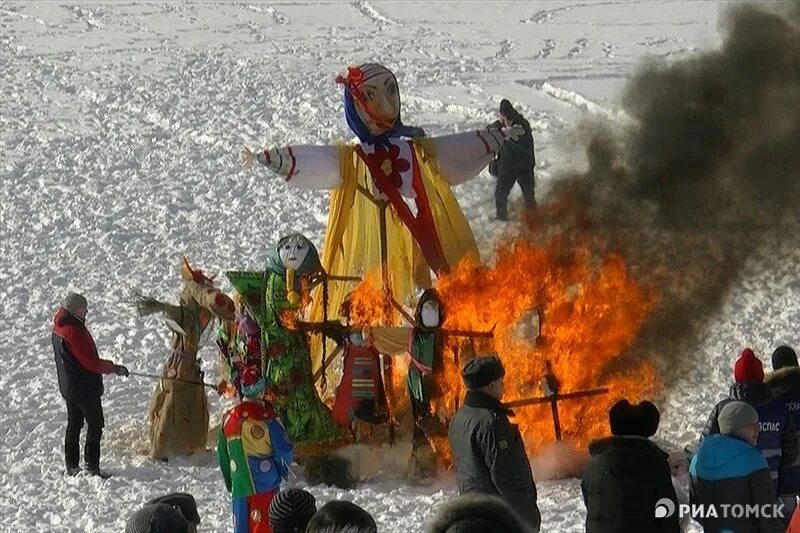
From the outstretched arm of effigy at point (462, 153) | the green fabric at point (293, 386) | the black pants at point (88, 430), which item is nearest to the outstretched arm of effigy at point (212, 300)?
the green fabric at point (293, 386)

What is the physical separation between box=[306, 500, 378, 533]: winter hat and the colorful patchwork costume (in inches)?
142

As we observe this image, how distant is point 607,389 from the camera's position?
1004 cm

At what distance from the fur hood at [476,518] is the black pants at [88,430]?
21.0ft

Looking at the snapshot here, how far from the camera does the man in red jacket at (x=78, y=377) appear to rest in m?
10.3

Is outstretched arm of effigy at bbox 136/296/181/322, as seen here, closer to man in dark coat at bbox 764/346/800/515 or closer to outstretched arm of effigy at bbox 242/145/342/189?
outstretched arm of effigy at bbox 242/145/342/189

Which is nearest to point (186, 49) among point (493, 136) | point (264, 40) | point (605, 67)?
point (264, 40)

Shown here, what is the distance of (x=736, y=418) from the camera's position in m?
6.40

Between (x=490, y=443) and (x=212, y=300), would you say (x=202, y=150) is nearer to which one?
(x=212, y=300)

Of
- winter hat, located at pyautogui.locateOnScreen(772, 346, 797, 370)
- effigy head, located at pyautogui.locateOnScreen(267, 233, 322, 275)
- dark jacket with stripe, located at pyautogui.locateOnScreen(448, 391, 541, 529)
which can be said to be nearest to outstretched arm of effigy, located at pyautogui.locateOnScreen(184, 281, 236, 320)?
effigy head, located at pyautogui.locateOnScreen(267, 233, 322, 275)

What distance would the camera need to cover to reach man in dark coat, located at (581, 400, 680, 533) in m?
6.04

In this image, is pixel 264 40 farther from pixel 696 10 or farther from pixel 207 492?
pixel 207 492

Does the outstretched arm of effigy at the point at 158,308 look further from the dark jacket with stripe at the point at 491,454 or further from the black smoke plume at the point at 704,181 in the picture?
the dark jacket with stripe at the point at 491,454

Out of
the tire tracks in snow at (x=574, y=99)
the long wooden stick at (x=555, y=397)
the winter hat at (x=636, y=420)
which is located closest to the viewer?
the winter hat at (x=636, y=420)

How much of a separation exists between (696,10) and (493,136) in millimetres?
16983
